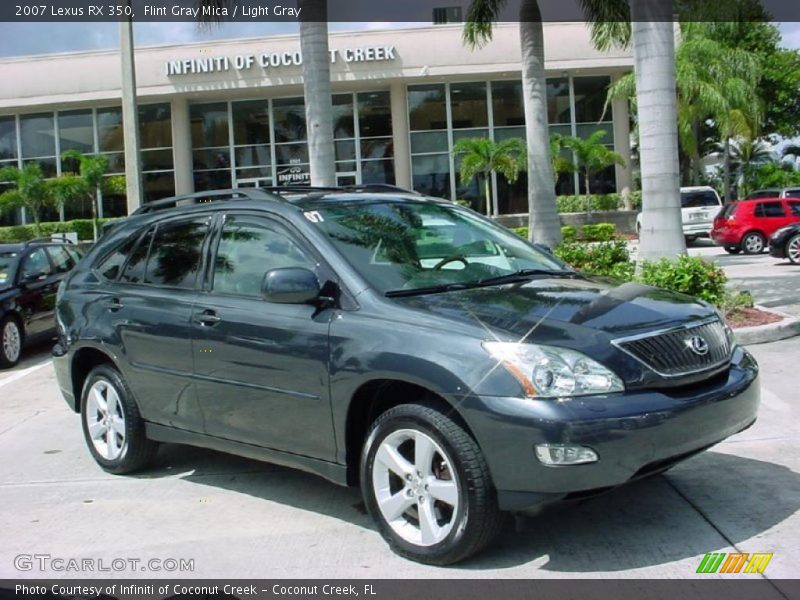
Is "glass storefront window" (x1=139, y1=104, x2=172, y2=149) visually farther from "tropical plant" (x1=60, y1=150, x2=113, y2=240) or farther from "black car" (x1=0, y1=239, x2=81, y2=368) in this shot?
"black car" (x1=0, y1=239, x2=81, y2=368)

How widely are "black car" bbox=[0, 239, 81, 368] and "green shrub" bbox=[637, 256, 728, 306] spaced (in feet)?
26.4

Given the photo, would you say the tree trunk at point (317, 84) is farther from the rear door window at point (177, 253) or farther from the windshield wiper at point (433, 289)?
the windshield wiper at point (433, 289)

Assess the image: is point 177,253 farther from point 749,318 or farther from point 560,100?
point 560,100

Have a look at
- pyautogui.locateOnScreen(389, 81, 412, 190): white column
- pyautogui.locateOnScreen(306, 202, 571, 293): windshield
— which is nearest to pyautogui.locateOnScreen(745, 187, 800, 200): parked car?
pyautogui.locateOnScreen(389, 81, 412, 190): white column

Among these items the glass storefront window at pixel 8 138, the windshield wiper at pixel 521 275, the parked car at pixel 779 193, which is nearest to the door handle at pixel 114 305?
the windshield wiper at pixel 521 275

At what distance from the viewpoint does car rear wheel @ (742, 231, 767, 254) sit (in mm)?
22347

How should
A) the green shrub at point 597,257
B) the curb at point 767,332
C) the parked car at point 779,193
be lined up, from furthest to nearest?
the parked car at point 779,193
the green shrub at point 597,257
the curb at point 767,332

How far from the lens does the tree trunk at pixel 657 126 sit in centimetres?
978

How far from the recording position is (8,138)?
34938 millimetres

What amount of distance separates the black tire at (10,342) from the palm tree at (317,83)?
4.40 m

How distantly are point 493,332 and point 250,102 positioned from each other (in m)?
31.9

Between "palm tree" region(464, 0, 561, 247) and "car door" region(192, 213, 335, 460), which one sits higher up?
"palm tree" region(464, 0, 561, 247)

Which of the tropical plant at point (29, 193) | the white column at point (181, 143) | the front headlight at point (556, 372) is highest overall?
the white column at point (181, 143)

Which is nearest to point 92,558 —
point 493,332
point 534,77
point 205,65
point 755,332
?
point 493,332
